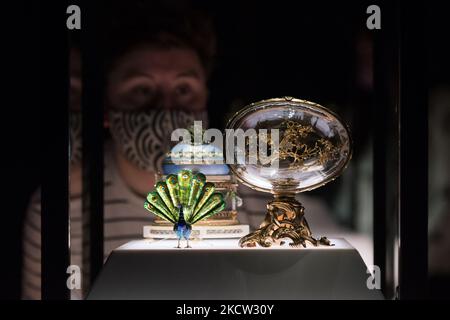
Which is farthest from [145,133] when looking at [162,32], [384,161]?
[384,161]

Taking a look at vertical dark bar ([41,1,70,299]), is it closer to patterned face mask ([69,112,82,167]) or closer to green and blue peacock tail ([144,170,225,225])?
green and blue peacock tail ([144,170,225,225])

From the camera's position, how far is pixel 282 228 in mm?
1944

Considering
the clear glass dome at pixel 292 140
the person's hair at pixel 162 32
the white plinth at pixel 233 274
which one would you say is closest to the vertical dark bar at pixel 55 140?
the white plinth at pixel 233 274

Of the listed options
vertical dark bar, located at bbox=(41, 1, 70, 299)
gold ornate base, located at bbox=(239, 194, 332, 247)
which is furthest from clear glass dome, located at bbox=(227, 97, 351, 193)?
vertical dark bar, located at bbox=(41, 1, 70, 299)

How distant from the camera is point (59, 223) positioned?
182 centimetres

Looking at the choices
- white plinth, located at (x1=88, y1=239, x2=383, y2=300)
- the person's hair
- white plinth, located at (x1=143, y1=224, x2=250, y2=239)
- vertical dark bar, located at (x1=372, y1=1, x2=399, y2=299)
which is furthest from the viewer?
the person's hair

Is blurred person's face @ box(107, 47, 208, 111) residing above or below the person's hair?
below

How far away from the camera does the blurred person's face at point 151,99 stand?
2381 mm

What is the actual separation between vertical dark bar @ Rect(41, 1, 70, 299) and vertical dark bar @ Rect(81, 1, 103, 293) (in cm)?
48

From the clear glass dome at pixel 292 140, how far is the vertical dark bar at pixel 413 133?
22 cm

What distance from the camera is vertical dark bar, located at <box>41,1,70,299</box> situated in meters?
1.82
